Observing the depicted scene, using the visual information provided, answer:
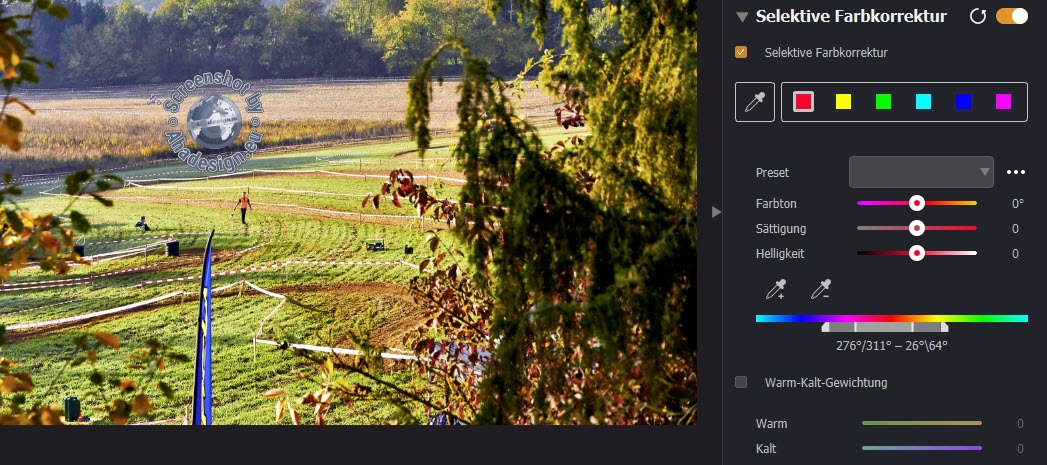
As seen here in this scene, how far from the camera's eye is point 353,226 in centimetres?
1312

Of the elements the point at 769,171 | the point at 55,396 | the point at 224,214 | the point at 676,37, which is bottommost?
the point at 55,396

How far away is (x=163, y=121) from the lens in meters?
11.0

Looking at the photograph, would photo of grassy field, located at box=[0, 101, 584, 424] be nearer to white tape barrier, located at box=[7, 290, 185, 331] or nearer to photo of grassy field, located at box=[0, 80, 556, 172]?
white tape barrier, located at box=[7, 290, 185, 331]

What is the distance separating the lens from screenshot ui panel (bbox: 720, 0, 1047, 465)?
1.61 metres

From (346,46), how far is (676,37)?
7776mm

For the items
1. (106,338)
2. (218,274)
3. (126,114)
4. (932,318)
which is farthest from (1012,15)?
(218,274)

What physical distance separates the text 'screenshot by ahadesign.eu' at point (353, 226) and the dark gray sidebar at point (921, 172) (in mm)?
115

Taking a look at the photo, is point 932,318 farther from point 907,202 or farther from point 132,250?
point 132,250

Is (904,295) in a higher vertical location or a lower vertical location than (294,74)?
lower

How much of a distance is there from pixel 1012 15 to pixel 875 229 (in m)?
0.39

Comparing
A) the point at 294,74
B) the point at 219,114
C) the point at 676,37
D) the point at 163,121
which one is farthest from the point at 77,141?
the point at 676,37

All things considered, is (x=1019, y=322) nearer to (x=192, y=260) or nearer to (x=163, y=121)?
(x=163, y=121)

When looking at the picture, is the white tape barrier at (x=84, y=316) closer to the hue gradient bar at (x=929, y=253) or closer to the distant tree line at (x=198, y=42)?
the distant tree line at (x=198, y=42)

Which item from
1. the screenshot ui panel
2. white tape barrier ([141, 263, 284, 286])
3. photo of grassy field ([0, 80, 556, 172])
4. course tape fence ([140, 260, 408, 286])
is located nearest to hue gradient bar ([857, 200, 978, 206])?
the screenshot ui panel
